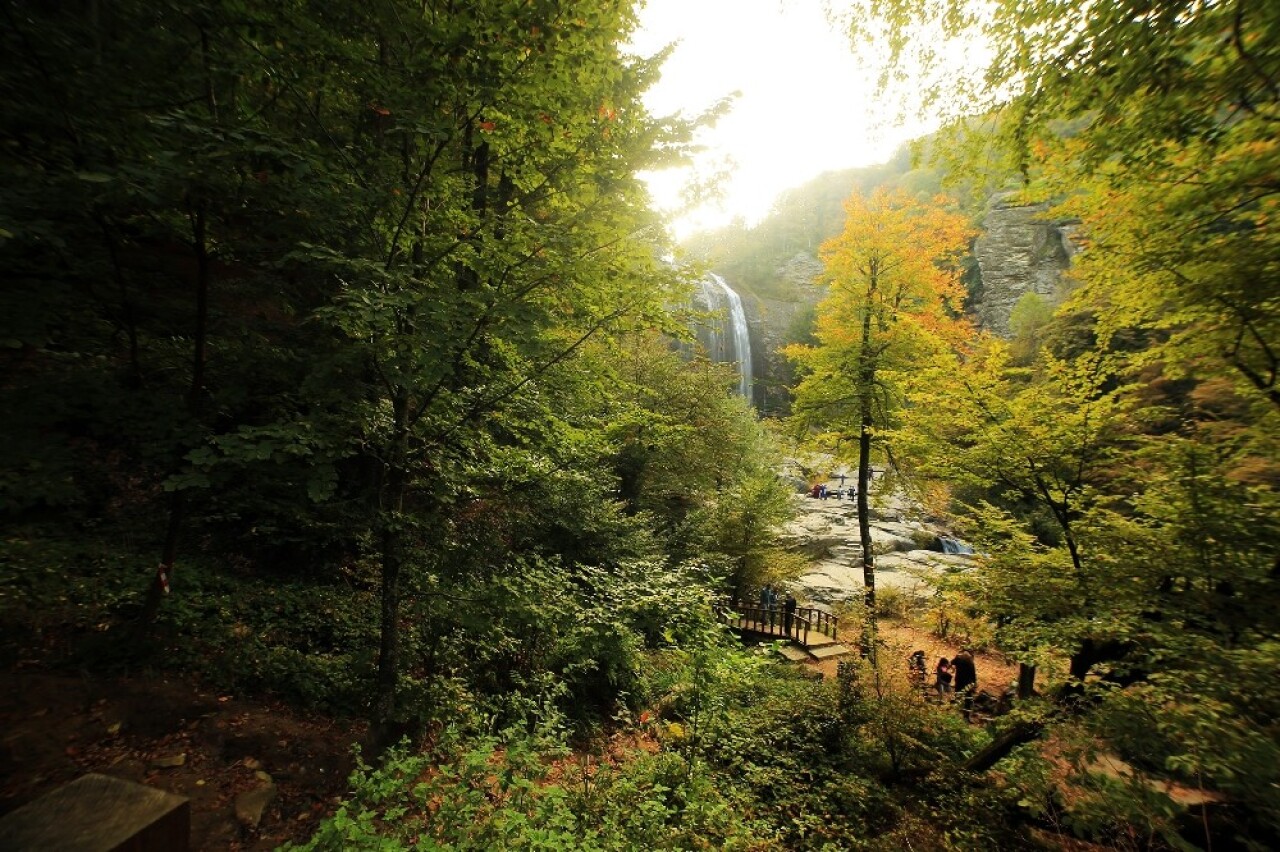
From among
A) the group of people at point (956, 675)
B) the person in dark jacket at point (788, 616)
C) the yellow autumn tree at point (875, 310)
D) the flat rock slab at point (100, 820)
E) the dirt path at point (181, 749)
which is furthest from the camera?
the person in dark jacket at point (788, 616)

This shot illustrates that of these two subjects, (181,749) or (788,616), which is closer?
(181,749)

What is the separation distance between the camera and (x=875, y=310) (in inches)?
415

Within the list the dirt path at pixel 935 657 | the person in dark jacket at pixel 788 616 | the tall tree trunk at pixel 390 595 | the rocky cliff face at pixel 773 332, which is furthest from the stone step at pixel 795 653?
the rocky cliff face at pixel 773 332

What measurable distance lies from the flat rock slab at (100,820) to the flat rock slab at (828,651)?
11291 millimetres

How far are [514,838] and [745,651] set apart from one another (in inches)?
296

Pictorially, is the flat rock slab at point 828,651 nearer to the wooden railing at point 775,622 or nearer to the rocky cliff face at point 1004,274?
the wooden railing at point 775,622

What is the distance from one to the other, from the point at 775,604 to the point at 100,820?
13174 mm

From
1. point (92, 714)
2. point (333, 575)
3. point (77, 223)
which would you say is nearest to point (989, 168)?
point (77, 223)

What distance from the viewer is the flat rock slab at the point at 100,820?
1.00 m

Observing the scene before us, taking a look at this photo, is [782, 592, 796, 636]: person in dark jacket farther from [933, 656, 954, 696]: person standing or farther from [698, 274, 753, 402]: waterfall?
[698, 274, 753, 402]: waterfall

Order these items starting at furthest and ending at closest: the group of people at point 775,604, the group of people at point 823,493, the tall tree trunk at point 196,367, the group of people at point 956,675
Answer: the group of people at point 823,493
the group of people at point 775,604
the group of people at point 956,675
the tall tree trunk at point 196,367

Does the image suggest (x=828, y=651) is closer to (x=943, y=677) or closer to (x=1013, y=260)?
(x=943, y=677)

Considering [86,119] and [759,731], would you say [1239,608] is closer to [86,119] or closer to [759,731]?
[759,731]

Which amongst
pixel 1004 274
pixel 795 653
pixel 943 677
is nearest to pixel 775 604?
pixel 795 653
